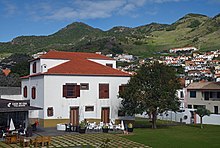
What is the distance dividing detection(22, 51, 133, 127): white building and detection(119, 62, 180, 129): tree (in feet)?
12.4

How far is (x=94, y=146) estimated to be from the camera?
2198 cm

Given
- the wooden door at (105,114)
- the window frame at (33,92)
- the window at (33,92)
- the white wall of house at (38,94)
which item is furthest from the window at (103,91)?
A: the window at (33,92)

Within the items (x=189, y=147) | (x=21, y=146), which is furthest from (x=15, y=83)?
(x=189, y=147)

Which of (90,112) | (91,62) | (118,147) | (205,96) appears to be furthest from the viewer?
(205,96)

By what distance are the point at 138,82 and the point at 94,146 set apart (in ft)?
44.3

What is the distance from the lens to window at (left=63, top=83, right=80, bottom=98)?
35.9m

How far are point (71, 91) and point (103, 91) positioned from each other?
390 centimetres

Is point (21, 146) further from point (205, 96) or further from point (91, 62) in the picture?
point (205, 96)

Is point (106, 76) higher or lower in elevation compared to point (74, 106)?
higher

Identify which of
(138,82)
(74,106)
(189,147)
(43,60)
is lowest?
(189,147)

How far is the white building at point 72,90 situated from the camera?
35.3 meters

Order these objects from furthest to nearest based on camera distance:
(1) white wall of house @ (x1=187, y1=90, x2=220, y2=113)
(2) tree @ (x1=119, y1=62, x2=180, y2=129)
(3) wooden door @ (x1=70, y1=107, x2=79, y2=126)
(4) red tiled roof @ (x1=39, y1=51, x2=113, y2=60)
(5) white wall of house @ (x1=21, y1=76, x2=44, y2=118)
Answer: (1) white wall of house @ (x1=187, y1=90, x2=220, y2=113)
(4) red tiled roof @ (x1=39, y1=51, x2=113, y2=60)
(3) wooden door @ (x1=70, y1=107, x2=79, y2=126)
(5) white wall of house @ (x1=21, y1=76, x2=44, y2=118)
(2) tree @ (x1=119, y1=62, x2=180, y2=129)

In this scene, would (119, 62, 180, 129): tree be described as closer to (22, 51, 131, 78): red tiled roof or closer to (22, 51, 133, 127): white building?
(22, 51, 133, 127): white building

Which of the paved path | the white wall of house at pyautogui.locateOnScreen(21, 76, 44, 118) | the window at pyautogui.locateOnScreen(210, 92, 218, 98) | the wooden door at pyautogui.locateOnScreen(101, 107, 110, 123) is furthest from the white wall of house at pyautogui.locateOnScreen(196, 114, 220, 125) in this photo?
the white wall of house at pyautogui.locateOnScreen(21, 76, 44, 118)
